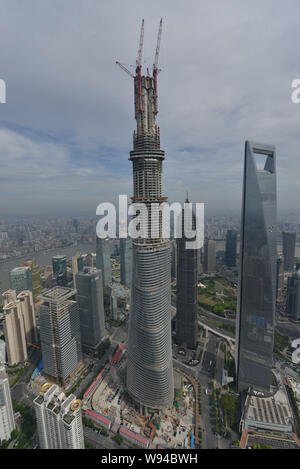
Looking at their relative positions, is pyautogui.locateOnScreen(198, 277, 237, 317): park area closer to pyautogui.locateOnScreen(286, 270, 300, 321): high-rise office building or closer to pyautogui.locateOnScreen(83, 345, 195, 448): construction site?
pyautogui.locateOnScreen(286, 270, 300, 321): high-rise office building

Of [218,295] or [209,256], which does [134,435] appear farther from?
[209,256]

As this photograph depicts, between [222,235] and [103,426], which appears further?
[222,235]

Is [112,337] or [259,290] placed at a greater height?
[259,290]

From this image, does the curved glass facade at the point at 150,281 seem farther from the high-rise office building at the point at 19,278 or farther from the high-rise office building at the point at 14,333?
the high-rise office building at the point at 19,278

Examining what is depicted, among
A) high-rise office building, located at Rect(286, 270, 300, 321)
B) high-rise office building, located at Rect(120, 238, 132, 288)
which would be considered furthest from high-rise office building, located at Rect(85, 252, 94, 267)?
high-rise office building, located at Rect(286, 270, 300, 321)

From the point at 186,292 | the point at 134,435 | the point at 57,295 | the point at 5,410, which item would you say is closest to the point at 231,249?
the point at 186,292

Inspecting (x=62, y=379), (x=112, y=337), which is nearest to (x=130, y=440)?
(x=62, y=379)

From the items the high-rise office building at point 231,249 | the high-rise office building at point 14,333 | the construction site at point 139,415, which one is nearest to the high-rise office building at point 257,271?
the construction site at point 139,415
